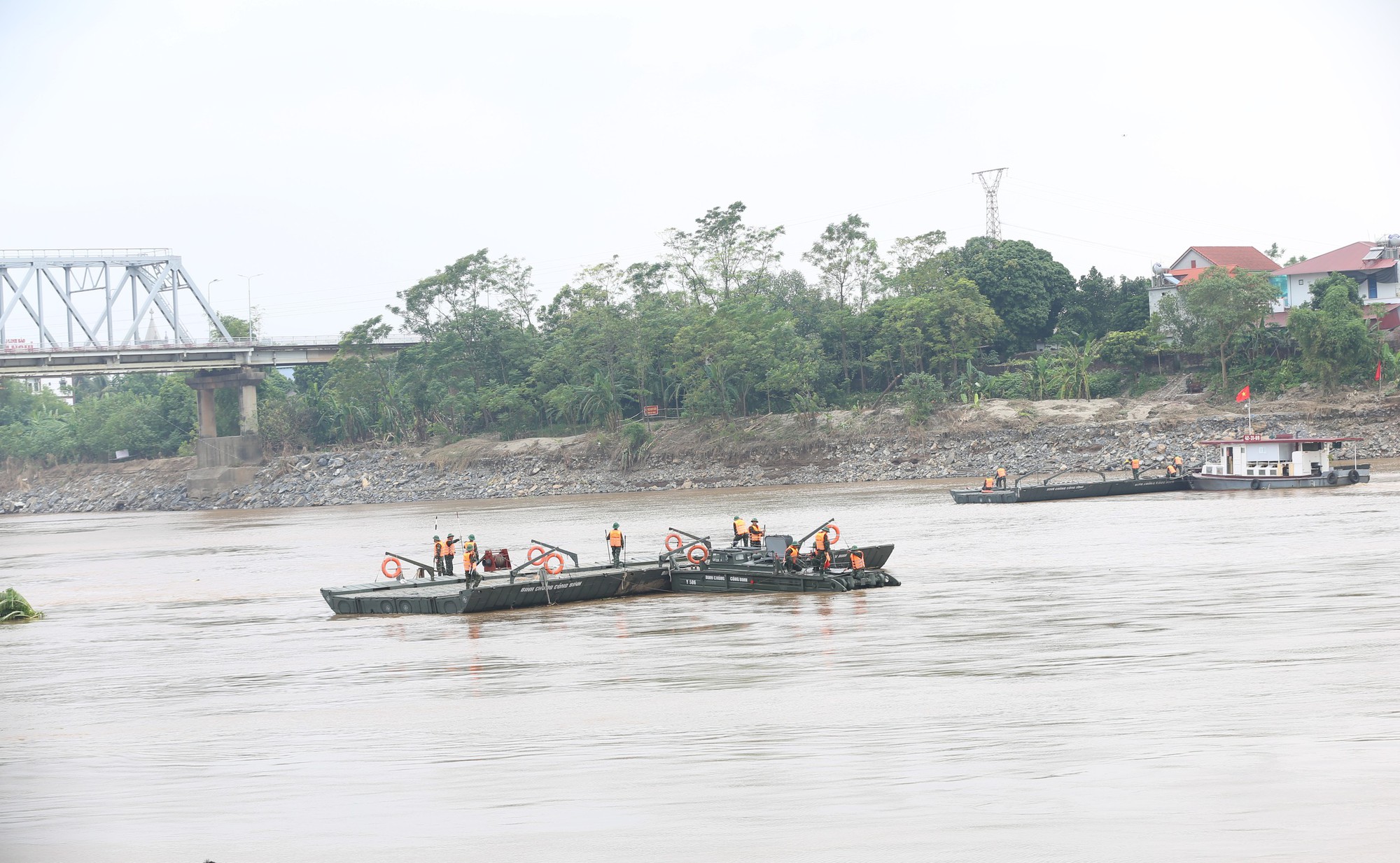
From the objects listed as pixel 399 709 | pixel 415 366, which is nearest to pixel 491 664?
pixel 399 709

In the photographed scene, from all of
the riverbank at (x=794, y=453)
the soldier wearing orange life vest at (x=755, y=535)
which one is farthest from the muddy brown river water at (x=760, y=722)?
the riverbank at (x=794, y=453)

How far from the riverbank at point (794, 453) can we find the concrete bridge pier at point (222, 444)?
1.45 meters

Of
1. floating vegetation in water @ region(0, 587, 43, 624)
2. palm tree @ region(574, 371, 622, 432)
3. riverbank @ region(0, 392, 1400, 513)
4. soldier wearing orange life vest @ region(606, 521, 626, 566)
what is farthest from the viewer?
palm tree @ region(574, 371, 622, 432)

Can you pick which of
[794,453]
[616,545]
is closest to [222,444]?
[794,453]

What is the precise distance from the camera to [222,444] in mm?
107438

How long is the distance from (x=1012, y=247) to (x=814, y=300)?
16247mm

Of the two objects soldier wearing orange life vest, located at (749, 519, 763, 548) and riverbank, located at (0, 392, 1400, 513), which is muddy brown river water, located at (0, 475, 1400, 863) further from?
riverbank, located at (0, 392, 1400, 513)

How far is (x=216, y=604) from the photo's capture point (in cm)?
3338

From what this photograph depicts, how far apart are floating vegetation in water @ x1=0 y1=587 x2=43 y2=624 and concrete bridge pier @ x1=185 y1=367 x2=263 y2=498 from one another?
75.6 m

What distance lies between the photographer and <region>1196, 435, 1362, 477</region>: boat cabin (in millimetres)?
55562

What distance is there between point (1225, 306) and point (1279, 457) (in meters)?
23.5

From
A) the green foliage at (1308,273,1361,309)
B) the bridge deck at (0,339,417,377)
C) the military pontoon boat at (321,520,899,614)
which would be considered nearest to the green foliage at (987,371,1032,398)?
the green foliage at (1308,273,1361,309)

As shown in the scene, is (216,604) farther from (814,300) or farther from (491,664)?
(814,300)

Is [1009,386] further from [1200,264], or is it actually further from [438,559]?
[438,559]
